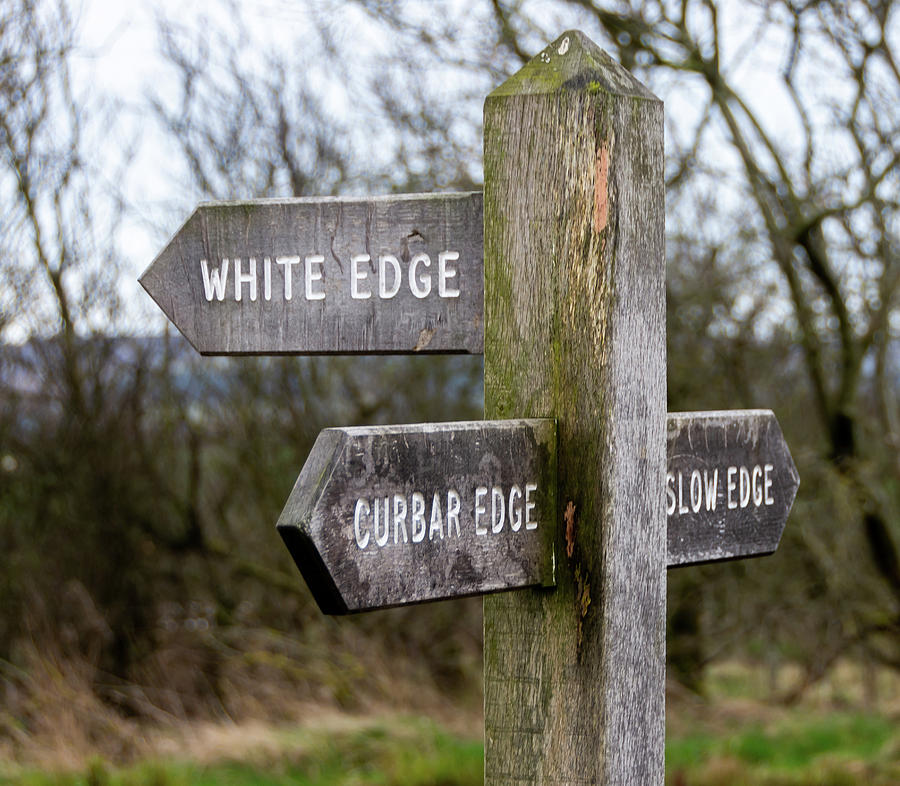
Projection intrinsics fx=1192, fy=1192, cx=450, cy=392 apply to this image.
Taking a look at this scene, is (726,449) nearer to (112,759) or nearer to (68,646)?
(112,759)

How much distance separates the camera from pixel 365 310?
185cm

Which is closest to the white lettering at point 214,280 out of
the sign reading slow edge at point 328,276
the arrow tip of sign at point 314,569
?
the sign reading slow edge at point 328,276

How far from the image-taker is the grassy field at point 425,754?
17.4ft

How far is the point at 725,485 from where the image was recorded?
1931mm

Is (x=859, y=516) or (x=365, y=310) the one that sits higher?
(x=365, y=310)

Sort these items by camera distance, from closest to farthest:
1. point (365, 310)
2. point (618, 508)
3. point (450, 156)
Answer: point (618, 508), point (365, 310), point (450, 156)

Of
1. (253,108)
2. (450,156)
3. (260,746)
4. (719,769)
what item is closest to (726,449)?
(719,769)

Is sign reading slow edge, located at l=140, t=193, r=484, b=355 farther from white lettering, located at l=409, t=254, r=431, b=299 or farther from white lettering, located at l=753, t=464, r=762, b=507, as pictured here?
white lettering, located at l=753, t=464, r=762, b=507

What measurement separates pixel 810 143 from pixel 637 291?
586cm

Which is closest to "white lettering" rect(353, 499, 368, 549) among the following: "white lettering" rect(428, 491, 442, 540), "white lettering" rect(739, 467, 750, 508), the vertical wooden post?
"white lettering" rect(428, 491, 442, 540)

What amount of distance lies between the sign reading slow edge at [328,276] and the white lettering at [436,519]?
366mm

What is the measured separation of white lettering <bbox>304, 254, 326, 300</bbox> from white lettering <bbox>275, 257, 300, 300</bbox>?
21 millimetres

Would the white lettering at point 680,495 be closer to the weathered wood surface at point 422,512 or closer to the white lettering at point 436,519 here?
the weathered wood surface at point 422,512

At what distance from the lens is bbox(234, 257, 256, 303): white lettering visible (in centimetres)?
193
